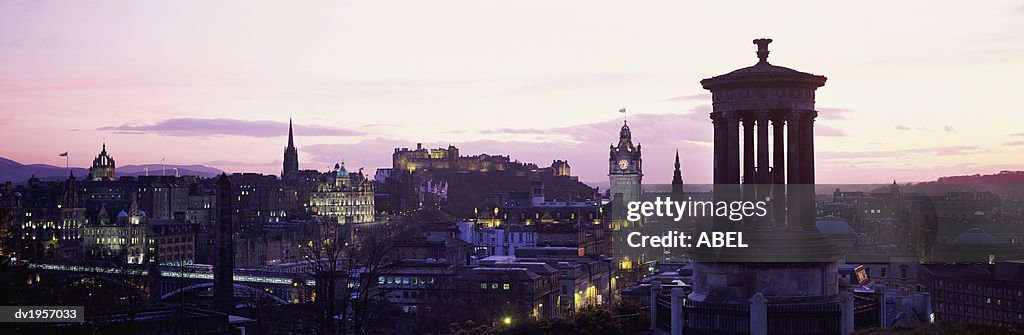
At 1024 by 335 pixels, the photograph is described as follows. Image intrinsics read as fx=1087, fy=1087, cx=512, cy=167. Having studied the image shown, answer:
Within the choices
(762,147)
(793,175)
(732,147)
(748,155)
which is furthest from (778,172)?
(732,147)

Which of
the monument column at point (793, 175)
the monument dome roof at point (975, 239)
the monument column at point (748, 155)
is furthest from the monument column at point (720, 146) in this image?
the monument dome roof at point (975, 239)

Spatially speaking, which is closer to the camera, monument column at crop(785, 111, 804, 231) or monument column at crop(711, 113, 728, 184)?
monument column at crop(785, 111, 804, 231)

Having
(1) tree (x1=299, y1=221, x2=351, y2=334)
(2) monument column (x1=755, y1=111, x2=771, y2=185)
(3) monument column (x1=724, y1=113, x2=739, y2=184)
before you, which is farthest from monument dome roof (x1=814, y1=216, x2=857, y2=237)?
(3) monument column (x1=724, y1=113, x2=739, y2=184)

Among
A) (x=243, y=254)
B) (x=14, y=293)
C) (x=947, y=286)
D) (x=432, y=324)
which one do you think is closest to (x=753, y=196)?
(x=14, y=293)

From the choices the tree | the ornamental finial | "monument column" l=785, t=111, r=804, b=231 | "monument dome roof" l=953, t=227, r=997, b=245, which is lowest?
"monument dome roof" l=953, t=227, r=997, b=245

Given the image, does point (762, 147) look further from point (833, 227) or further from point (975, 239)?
point (975, 239)

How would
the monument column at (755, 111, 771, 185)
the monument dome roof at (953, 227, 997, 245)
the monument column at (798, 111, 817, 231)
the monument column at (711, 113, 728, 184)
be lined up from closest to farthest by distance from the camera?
the monument column at (755, 111, 771, 185)
the monument column at (798, 111, 817, 231)
the monument column at (711, 113, 728, 184)
the monument dome roof at (953, 227, 997, 245)

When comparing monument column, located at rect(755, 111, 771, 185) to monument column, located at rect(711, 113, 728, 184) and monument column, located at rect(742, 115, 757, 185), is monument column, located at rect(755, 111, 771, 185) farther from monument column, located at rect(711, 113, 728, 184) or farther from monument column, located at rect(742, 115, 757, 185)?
monument column, located at rect(711, 113, 728, 184)

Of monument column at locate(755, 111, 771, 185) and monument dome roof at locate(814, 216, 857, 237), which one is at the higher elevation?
monument column at locate(755, 111, 771, 185)

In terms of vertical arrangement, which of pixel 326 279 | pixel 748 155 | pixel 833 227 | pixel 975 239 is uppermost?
pixel 748 155

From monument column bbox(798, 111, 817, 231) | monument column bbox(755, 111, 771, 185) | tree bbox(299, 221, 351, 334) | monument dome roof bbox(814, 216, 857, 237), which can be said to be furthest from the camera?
monument dome roof bbox(814, 216, 857, 237)

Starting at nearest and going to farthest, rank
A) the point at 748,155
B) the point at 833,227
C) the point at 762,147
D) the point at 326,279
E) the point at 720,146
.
Result: the point at 762,147 → the point at 748,155 → the point at 720,146 → the point at 326,279 → the point at 833,227

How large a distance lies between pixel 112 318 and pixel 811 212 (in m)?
34.4

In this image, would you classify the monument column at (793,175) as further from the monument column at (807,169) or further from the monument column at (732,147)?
the monument column at (732,147)
